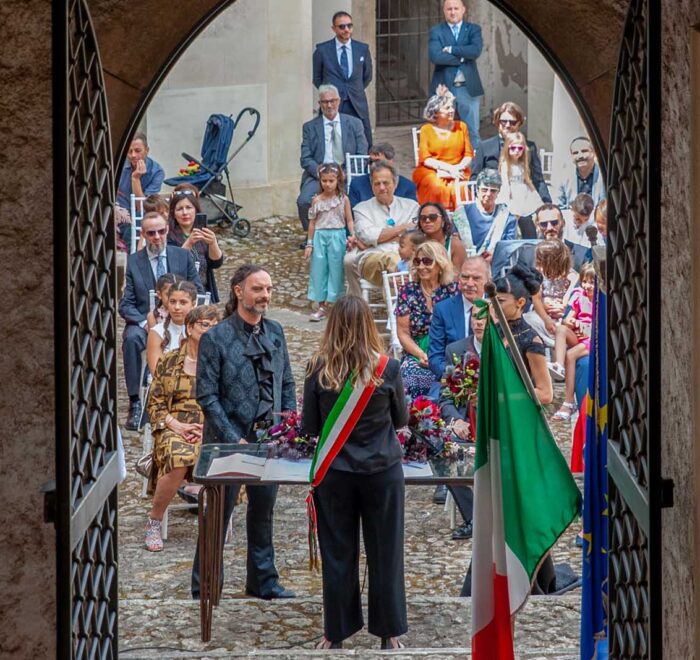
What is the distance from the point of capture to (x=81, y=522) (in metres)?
4.36

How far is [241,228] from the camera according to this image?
17.2 meters

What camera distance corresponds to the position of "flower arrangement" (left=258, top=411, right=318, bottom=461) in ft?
24.6

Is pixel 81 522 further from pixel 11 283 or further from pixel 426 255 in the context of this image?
pixel 426 255

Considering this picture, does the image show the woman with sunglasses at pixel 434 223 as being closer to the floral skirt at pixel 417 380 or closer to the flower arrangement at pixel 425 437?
the floral skirt at pixel 417 380

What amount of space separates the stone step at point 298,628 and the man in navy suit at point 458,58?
33.1 ft

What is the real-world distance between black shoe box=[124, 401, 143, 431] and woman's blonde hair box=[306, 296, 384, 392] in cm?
520

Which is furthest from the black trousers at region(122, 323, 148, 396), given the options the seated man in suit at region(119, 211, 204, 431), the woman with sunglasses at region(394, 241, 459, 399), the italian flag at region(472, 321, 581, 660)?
the italian flag at region(472, 321, 581, 660)

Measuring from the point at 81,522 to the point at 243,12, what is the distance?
14.7 meters

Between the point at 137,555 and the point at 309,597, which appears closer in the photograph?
the point at 309,597

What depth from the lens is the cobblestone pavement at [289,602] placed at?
287 inches

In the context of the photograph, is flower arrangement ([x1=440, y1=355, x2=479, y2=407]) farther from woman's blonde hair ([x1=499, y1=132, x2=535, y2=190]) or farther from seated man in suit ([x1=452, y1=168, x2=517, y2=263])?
woman's blonde hair ([x1=499, y1=132, x2=535, y2=190])

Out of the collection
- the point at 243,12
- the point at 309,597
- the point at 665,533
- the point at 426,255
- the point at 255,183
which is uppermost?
the point at 243,12

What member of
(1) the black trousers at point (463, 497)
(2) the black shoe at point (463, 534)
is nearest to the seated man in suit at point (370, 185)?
(2) the black shoe at point (463, 534)

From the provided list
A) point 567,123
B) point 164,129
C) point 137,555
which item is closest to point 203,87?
point 164,129
